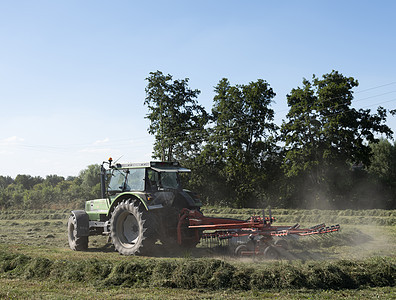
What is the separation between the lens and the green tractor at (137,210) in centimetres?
975

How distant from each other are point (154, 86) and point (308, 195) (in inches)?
624

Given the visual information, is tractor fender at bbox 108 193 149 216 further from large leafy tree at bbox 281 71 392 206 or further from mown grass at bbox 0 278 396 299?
large leafy tree at bbox 281 71 392 206

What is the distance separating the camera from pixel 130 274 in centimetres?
707

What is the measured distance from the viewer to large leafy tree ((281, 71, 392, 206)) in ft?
92.7

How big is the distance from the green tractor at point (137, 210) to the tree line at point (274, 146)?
19.6 m

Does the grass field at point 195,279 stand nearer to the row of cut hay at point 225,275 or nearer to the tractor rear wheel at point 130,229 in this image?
the row of cut hay at point 225,275

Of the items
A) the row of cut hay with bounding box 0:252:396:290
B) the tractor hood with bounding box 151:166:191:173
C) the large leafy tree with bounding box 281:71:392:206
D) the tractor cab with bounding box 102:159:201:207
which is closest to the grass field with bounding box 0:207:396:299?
the row of cut hay with bounding box 0:252:396:290

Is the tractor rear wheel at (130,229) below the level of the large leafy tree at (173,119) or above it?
below

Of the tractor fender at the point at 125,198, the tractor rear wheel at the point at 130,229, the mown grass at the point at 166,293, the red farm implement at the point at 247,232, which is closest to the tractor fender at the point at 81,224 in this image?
the tractor fender at the point at 125,198

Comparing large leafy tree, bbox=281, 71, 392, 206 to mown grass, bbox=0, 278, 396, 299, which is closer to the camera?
mown grass, bbox=0, 278, 396, 299

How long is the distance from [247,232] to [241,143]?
23.4m

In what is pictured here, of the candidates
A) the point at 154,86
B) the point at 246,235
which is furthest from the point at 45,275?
the point at 154,86

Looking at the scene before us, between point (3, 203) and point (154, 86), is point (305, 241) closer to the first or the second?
point (154, 86)

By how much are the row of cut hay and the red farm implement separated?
1.77 metres
